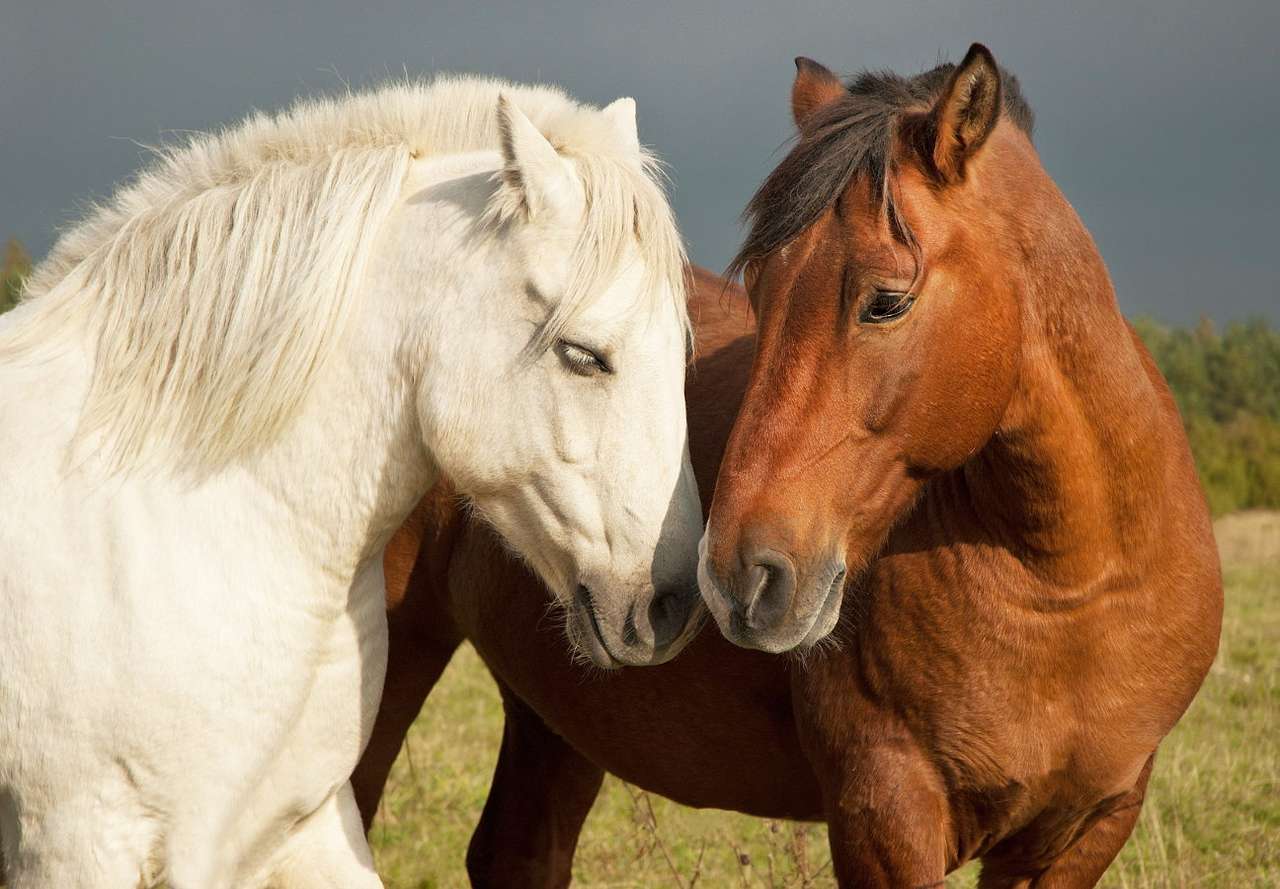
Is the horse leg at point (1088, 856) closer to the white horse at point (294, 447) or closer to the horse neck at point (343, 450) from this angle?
the white horse at point (294, 447)

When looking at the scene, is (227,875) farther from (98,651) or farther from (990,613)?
(990,613)

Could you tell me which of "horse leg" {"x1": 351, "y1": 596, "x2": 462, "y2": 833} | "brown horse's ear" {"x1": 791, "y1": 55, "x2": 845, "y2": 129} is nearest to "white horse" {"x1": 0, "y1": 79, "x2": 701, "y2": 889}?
"brown horse's ear" {"x1": 791, "y1": 55, "x2": 845, "y2": 129}

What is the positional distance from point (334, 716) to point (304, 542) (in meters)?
0.38

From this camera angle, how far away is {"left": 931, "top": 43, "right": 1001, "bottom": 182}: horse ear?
2705mm

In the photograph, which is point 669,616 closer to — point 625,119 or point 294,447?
point 294,447

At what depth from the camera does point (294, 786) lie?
287 centimetres

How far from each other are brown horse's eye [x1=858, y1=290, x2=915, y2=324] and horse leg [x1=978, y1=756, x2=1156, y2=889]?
4.51 feet

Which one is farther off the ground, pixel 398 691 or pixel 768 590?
pixel 768 590

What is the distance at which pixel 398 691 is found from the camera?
4535 mm

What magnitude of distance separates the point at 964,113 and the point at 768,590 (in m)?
1.03

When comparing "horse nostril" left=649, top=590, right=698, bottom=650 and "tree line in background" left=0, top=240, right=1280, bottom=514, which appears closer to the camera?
"horse nostril" left=649, top=590, right=698, bottom=650

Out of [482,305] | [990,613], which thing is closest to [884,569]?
[990,613]

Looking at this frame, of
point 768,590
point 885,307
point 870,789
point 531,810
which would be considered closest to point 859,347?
Answer: point 885,307

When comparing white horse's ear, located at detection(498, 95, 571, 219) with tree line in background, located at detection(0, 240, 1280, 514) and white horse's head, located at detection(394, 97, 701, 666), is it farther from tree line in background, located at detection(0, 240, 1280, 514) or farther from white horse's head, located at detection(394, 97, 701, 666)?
tree line in background, located at detection(0, 240, 1280, 514)
